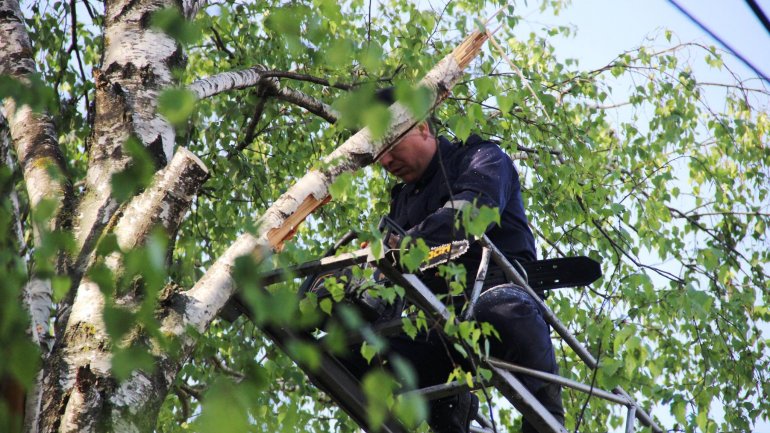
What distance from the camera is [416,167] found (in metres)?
4.41

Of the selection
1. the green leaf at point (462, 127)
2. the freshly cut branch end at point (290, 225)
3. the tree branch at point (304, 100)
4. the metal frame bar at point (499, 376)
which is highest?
the tree branch at point (304, 100)

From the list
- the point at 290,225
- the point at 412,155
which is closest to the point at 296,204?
the point at 290,225

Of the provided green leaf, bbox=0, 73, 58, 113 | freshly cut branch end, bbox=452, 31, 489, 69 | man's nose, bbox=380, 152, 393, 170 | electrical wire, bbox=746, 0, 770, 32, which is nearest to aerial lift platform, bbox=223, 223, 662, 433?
Answer: man's nose, bbox=380, 152, 393, 170

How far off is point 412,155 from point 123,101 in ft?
4.44

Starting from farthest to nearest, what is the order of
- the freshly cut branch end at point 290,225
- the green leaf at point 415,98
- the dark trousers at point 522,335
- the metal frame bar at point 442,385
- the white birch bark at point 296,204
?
1. the dark trousers at point 522,335
2. the metal frame bar at point 442,385
3. the freshly cut branch end at point 290,225
4. the white birch bark at point 296,204
5. the green leaf at point 415,98

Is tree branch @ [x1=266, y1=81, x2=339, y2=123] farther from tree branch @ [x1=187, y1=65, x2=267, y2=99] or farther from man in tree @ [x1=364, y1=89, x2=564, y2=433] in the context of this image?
man in tree @ [x1=364, y1=89, x2=564, y2=433]

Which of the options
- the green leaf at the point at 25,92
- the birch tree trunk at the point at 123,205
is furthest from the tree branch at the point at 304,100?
the green leaf at the point at 25,92

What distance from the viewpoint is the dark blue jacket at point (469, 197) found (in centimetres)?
381

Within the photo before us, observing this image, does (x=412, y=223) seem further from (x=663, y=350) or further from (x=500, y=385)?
(x=663, y=350)

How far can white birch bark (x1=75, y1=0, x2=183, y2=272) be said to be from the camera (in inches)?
131

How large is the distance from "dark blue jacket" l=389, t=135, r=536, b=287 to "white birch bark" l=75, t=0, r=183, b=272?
108 cm

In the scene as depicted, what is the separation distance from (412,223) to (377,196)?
3.07 m

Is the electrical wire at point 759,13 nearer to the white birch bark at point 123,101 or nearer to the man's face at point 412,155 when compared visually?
the white birch bark at point 123,101

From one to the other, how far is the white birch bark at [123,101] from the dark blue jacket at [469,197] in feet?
3.54
